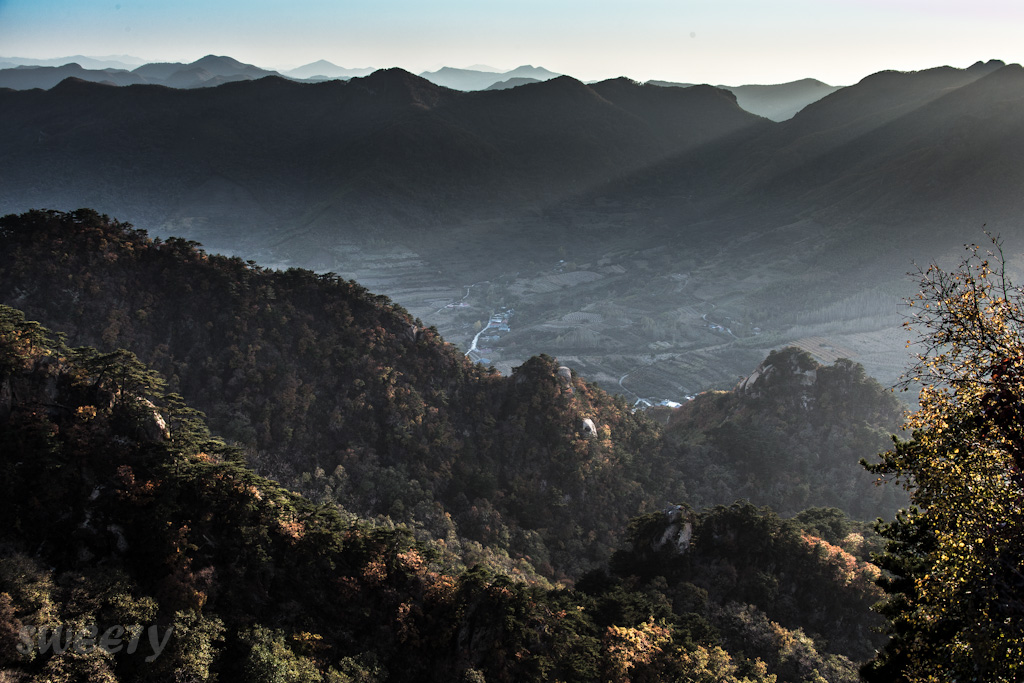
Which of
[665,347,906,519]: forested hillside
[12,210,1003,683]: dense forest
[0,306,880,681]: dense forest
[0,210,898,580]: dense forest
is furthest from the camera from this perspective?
[665,347,906,519]: forested hillside

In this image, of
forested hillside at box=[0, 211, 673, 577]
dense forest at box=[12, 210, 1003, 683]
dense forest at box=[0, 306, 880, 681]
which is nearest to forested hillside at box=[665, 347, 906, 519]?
dense forest at box=[12, 210, 1003, 683]

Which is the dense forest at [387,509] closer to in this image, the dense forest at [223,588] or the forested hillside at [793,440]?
the dense forest at [223,588]

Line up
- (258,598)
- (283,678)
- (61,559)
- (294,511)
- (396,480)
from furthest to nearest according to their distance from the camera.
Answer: (396,480) < (294,511) < (258,598) < (61,559) < (283,678)

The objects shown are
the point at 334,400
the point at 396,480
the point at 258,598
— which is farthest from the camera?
the point at 334,400

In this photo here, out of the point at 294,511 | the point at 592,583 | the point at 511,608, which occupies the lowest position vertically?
the point at 592,583

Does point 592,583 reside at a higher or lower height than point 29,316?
lower

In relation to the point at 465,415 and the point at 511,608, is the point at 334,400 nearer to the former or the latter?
the point at 465,415

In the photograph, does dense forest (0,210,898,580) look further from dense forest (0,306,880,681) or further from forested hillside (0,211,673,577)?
dense forest (0,306,880,681)

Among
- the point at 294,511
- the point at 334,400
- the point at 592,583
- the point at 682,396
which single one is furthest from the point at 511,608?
the point at 682,396

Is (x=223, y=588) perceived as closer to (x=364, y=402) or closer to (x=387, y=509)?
(x=387, y=509)

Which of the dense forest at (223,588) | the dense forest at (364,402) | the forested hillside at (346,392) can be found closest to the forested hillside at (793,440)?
the dense forest at (364,402)

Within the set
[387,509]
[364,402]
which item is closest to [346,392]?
[364,402]
